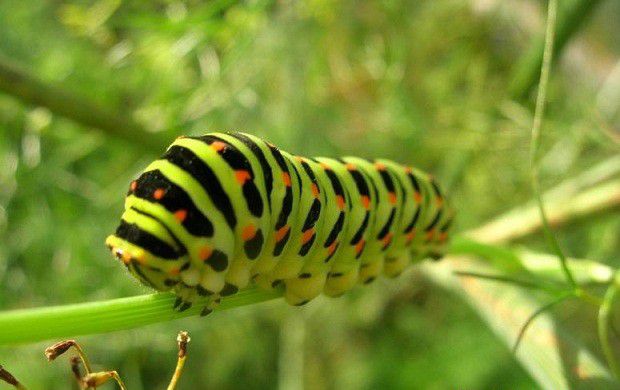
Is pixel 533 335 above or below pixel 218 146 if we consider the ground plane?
below

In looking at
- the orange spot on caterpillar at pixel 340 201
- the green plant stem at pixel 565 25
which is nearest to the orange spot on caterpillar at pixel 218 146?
the orange spot on caterpillar at pixel 340 201

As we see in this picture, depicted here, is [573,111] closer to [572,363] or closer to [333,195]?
[572,363]

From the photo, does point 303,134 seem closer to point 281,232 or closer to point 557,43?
point 557,43

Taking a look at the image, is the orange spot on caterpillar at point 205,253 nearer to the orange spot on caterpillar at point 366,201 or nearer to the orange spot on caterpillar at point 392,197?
the orange spot on caterpillar at point 366,201

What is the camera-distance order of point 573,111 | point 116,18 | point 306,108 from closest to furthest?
point 116,18
point 306,108
point 573,111

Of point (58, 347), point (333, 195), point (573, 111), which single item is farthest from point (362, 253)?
point (573, 111)

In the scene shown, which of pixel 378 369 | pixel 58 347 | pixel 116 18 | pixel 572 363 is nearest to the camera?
pixel 58 347

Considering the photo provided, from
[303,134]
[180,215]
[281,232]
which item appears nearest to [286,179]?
[281,232]
